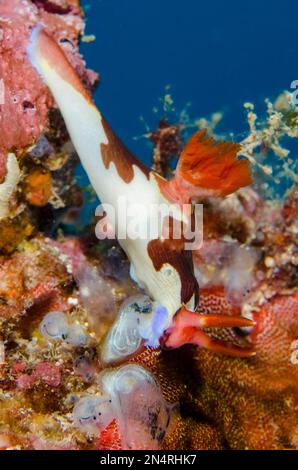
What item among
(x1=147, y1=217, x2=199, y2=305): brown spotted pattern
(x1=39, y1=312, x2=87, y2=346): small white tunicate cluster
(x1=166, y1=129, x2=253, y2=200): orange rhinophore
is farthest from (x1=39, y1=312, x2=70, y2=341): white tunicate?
(x1=166, y1=129, x2=253, y2=200): orange rhinophore

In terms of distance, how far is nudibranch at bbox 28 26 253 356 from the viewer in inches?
101

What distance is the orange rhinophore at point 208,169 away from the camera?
8.36 ft

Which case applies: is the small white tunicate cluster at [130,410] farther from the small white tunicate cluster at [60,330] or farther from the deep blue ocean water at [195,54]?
the deep blue ocean water at [195,54]

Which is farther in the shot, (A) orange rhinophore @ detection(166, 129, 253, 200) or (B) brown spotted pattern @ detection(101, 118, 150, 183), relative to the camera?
(B) brown spotted pattern @ detection(101, 118, 150, 183)

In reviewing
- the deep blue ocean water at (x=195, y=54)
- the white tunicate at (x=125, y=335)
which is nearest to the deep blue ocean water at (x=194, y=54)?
the deep blue ocean water at (x=195, y=54)

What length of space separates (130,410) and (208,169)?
1453mm

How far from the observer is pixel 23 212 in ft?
10.9

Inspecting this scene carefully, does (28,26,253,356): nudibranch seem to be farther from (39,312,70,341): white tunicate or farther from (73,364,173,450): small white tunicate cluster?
(39,312,70,341): white tunicate

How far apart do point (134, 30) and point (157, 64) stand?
4844mm

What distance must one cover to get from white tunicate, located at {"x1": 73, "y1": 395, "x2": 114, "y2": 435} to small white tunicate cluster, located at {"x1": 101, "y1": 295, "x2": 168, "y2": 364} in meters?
0.30

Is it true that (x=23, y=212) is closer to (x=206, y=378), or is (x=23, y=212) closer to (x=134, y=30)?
(x=206, y=378)

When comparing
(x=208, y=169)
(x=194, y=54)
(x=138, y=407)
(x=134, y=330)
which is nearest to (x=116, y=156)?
(x=208, y=169)
